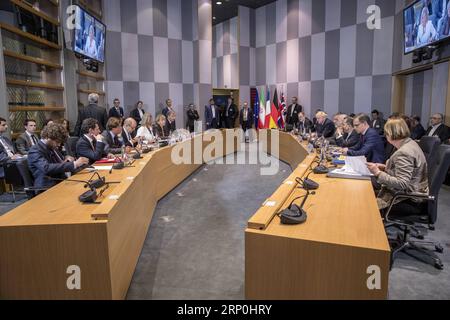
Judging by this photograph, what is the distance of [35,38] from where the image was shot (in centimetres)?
573

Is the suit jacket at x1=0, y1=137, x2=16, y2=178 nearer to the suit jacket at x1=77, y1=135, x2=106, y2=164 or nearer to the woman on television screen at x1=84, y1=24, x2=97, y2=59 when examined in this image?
the suit jacket at x1=77, y1=135, x2=106, y2=164

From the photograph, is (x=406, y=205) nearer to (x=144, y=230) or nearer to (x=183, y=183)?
(x=144, y=230)

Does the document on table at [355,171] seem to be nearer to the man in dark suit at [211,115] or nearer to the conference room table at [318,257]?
the conference room table at [318,257]

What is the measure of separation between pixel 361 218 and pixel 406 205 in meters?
1.19

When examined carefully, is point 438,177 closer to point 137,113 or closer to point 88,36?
point 88,36

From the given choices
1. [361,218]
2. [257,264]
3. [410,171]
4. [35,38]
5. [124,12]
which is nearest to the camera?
[257,264]

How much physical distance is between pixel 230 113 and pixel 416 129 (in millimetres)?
6030

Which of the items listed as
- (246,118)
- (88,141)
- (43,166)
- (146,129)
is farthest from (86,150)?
(246,118)

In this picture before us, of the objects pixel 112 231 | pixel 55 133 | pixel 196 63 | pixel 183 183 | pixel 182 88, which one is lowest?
pixel 183 183

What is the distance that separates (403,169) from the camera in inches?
101

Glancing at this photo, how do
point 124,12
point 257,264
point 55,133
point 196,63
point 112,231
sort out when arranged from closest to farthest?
1. point 257,264
2. point 112,231
3. point 55,133
4. point 124,12
5. point 196,63

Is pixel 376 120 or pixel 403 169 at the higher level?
pixel 376 120

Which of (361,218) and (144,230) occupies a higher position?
(361,218)
